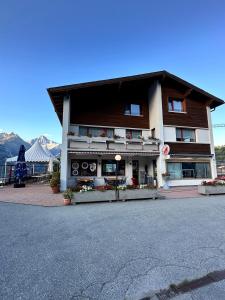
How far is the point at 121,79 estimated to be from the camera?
18.0m

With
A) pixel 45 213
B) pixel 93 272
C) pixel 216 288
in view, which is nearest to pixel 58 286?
Answer: pixel 93 272

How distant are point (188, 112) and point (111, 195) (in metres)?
14.6

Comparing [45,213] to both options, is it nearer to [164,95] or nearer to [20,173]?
[20,173]

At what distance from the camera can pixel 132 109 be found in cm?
2034

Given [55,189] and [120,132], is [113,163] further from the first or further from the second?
[55,189]

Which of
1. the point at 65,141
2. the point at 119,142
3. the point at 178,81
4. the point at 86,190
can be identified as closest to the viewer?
the point at 86,190

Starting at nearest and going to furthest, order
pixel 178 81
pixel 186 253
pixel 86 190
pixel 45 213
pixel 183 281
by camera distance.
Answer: pixel 183 281 < pixel 186 253 < pixel 45 213 < pixel 86 190 < pixel 178 81

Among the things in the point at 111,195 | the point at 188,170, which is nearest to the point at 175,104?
the point at 188,170

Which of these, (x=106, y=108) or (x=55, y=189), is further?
(x=106, y=108)

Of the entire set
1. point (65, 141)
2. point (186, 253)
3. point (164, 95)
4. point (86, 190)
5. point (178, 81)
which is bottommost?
point (186, 253)

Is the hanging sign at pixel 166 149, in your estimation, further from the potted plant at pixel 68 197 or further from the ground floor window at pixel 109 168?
the potted plant at pixel 68 197

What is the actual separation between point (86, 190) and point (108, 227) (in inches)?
185

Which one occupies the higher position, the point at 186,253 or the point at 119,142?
the point at 119,142

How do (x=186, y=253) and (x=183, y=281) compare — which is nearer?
(x=183, y=281)
